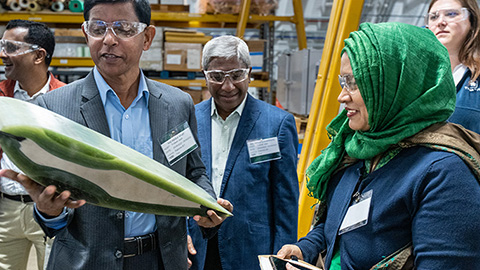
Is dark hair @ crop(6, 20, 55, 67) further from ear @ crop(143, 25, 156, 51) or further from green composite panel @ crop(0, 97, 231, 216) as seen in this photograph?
green composite panel @ crop(0, 97, 231, 216)

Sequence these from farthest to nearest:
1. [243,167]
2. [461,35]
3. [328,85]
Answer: [328,85]
[461,35]
[243,167]

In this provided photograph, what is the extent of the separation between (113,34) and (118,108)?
0.75 feet

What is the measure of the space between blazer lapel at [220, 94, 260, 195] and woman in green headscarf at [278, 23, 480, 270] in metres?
0.80

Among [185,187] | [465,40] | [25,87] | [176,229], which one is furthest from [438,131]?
[25,87]

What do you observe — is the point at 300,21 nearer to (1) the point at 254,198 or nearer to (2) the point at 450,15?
(2) the point at 450,15

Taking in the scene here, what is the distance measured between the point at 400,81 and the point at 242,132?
3.40 feet

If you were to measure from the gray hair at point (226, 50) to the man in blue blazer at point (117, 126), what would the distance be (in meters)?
0.65

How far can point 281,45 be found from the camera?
1042 cm

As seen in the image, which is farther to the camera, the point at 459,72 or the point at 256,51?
the point at 256,51

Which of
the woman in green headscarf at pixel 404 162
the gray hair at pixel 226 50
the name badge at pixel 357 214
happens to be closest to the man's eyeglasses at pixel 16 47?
the gray hair at pixel 226 50

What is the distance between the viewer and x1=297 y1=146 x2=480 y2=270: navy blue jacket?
102 centimetres

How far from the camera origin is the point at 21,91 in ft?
8.80

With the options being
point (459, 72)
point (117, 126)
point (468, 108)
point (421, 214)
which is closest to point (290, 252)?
point (421, 214)

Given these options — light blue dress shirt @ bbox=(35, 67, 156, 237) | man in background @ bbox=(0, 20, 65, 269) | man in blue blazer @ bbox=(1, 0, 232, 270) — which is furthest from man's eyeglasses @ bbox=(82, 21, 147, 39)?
man in background @ bbox=(0, 20, 65, 269)
